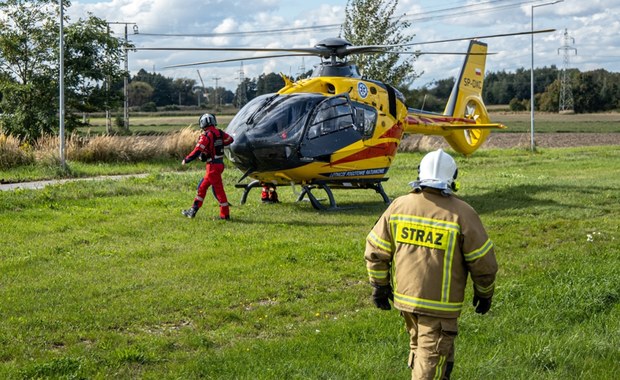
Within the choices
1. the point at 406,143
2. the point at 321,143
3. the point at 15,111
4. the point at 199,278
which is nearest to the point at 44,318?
the point at 199,278

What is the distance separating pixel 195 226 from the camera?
535 inches

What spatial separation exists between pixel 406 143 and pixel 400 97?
1717cm

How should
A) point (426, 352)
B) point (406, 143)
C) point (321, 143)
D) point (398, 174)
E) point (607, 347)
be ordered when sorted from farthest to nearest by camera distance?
point (406, 143) → point (398, 174) → point (321, 143) → point (607, 347) → point (426, 352)

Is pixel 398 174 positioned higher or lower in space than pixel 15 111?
lower

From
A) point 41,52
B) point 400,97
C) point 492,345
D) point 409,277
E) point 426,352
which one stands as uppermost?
point 41,52

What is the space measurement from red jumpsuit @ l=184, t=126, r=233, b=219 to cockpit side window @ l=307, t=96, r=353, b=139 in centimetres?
194

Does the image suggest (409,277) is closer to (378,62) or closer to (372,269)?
(372,269)

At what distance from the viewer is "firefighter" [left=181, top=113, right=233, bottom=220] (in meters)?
14.2

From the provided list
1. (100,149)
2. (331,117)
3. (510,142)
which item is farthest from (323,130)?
Result: (510,142)

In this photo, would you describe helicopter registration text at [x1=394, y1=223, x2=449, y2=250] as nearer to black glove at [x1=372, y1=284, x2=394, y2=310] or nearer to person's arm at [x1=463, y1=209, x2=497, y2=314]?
person's arm at [x1=463, y1=209, x2=497, y2=314]

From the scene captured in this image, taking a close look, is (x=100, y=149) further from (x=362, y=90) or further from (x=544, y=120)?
(x=544, y=120)

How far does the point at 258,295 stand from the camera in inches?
354

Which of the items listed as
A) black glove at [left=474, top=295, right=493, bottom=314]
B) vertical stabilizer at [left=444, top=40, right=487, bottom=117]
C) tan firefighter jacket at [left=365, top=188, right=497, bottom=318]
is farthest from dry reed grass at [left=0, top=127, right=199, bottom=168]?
black glove at [left=474, top=295, right=493, bottom=314]

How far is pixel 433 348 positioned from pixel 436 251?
0.65m
